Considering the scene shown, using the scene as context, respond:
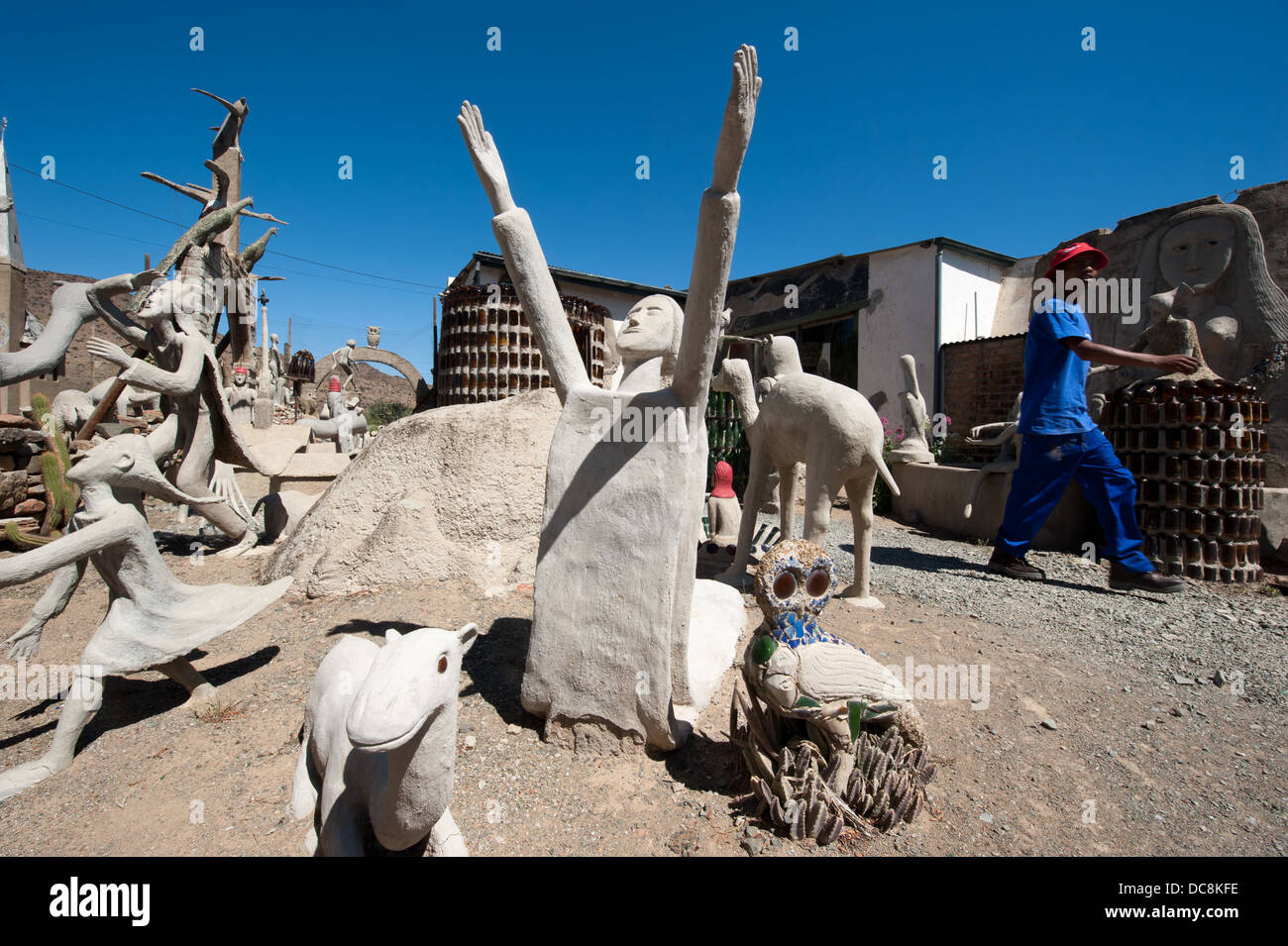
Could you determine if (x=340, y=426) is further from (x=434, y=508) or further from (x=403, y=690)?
(x=403, y=690)

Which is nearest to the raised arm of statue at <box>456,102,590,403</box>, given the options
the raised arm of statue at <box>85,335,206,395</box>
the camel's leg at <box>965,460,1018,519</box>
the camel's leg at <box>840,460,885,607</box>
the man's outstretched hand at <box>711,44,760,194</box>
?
the man's outstretched hand at <box>711,44,760,194</box>

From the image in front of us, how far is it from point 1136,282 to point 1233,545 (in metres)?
3.37

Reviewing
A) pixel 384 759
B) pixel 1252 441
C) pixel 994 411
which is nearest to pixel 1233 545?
pixel 1252 441

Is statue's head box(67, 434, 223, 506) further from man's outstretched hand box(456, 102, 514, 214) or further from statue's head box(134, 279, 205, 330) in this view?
statue's head box(134, 279, 205, 330)

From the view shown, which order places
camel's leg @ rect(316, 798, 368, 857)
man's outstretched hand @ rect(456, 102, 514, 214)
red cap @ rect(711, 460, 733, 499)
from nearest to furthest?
camel's leg @ rect(316, 798, 368, 857) → man's outstretched hand @ rect(456, 102, 514, 214) → red cap @ rect(711, 460, 733, 499)

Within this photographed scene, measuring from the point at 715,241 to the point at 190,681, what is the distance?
2.73 metres

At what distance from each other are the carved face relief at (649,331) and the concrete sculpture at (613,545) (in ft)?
0.83

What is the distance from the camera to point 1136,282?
6.45m

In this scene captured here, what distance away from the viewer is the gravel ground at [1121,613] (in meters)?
2.96

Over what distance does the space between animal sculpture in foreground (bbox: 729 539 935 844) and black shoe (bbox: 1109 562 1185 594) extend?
10.6ft

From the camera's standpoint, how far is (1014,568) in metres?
4.43

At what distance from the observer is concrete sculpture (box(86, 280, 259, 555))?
14.1 feet

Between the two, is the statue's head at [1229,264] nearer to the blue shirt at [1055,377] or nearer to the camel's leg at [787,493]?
the blue shirt at [1055,377]
